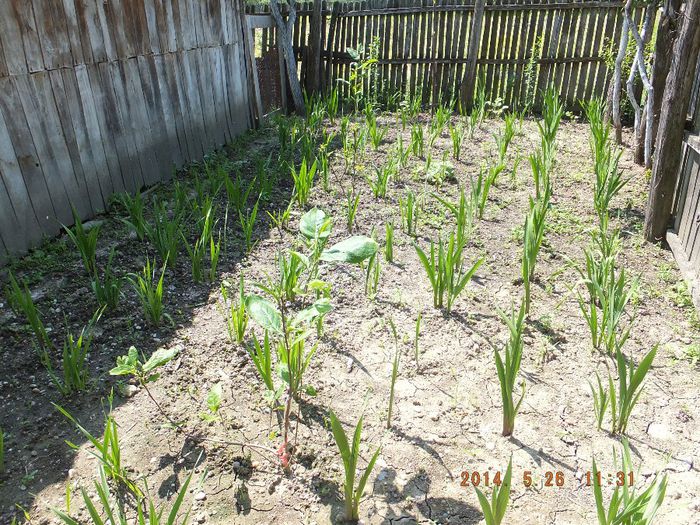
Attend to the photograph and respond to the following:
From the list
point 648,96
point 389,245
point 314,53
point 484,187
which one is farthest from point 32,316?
point 314,53

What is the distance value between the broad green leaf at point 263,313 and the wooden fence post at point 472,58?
6.27m

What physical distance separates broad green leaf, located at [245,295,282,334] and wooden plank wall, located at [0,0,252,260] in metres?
2.40

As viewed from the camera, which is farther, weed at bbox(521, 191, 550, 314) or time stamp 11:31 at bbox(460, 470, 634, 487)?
weed at bbox(521, 191, 550, 314)

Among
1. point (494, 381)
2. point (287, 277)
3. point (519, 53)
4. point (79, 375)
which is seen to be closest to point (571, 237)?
point (494, 381)

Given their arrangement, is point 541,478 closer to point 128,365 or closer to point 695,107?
point 128,365

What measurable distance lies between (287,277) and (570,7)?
6243mm

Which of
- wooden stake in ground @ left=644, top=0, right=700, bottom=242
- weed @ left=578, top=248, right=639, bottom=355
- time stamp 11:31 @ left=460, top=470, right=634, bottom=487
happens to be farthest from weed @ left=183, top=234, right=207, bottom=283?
wooden stake in ground @ left=644, top=0, right=700, bottom=242

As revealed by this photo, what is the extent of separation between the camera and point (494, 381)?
2.51 metres

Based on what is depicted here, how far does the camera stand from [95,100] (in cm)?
404

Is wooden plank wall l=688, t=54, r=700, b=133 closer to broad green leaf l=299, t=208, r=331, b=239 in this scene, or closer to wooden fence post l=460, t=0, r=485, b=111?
broad green leaf l=299, t=208, r=331, b=239

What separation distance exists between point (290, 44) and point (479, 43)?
2493 mm

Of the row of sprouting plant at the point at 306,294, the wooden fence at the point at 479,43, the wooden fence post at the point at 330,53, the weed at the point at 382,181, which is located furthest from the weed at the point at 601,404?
the wooden fence post at the point at 330,53

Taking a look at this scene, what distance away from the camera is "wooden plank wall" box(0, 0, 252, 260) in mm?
3406

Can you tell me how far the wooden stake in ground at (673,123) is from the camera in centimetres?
336
